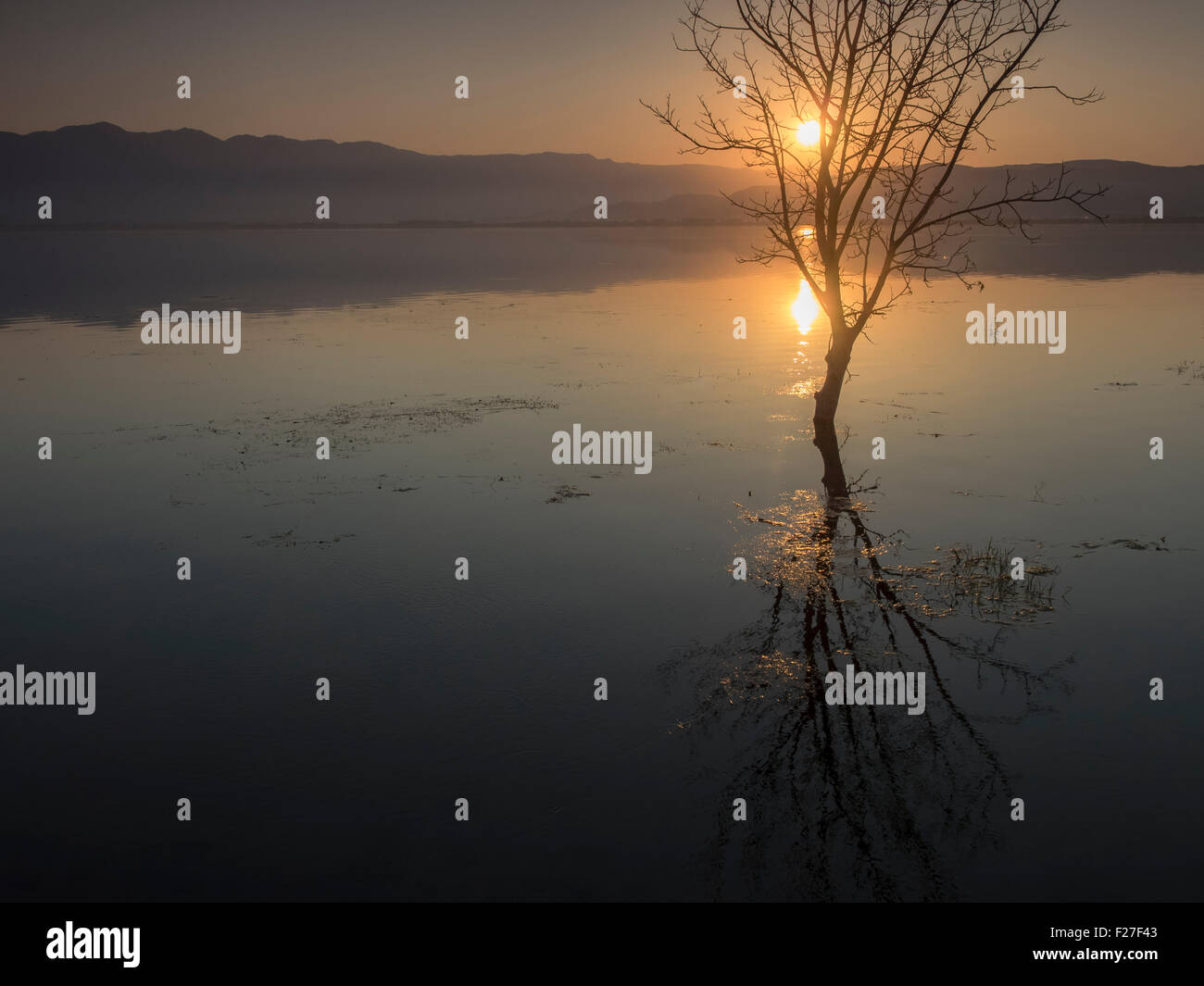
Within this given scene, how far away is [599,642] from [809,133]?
32.9 ft

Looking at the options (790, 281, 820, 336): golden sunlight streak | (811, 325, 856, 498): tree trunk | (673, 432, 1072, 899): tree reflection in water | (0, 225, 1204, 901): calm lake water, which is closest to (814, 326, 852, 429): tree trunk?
(811, 325, 856, 498): tree trunk

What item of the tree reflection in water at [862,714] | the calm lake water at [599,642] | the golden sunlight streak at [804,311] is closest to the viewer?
the tree reflection in water at [862,714]

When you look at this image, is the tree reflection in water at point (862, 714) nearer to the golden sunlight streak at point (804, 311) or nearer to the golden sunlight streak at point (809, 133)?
the golden sunlight streak at point (809, 133)

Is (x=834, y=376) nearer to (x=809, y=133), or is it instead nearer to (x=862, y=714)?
(x=809, y=133)

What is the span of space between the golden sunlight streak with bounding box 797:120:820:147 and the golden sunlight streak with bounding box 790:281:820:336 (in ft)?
69.9

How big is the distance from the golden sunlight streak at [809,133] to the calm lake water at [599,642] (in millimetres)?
5650

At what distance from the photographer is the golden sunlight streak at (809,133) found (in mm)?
15953

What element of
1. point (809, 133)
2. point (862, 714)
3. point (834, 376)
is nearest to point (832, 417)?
point (834, 376)

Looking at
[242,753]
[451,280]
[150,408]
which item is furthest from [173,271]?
[242,753]

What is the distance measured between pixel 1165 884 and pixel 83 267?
8729 cm

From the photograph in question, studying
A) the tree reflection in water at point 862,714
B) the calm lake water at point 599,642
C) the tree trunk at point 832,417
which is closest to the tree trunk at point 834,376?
the tree trunk at point 832,417

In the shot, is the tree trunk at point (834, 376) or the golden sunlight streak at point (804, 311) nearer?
the tree trunk at point (834, 376)

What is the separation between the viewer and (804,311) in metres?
46.4
